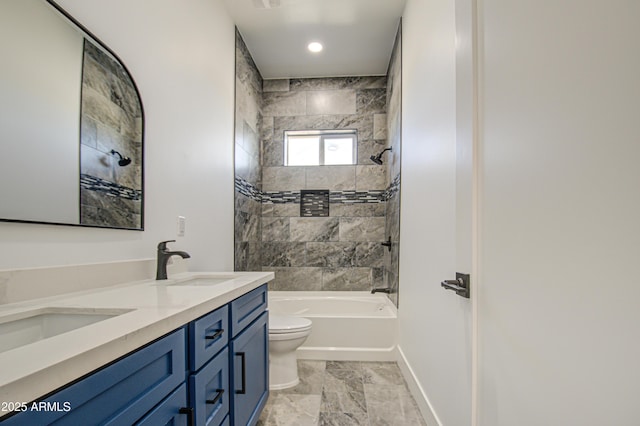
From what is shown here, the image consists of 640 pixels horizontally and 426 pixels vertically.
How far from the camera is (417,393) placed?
1.97 meters

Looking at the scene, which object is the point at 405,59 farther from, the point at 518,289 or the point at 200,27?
the point at 518,289

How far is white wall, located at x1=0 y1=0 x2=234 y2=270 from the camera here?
1.14 metres

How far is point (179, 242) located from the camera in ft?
6.09

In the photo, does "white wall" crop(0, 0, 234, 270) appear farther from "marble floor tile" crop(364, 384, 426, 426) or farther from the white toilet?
A: "marble floor tile" crop(364, 384, 426, 426)

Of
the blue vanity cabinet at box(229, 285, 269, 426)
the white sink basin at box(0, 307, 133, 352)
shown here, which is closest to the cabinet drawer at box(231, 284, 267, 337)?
the blue vanity cabinet at box(229, 285, 269, 426)

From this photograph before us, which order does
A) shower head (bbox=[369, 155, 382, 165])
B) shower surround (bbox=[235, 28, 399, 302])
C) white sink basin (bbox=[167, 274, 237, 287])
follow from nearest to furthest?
white sink basin (bbox=[167, 274, 237, 287]) < shower head (bbox=[369, 155, 382, 165]) < shower surround (bbox=[235, 28, 399, 302])

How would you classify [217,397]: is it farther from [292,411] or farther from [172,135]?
[172,135]

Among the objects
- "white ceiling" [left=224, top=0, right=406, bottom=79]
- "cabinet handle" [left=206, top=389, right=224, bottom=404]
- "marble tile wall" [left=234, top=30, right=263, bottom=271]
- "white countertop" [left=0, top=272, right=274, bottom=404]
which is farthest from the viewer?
"marble tile wall" [left=234, top=30, right=263, bottom=271]

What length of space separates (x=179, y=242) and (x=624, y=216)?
189 centimetres

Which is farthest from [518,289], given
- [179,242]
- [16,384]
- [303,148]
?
[303,148]

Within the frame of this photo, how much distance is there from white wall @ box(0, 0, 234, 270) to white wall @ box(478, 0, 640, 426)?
4.51 ft

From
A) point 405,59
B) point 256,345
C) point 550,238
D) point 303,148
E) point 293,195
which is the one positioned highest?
point 405,59

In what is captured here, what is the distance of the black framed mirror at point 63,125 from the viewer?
92 cm

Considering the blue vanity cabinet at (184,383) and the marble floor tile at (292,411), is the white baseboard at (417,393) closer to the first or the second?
the marble floor tile at (292,411)
